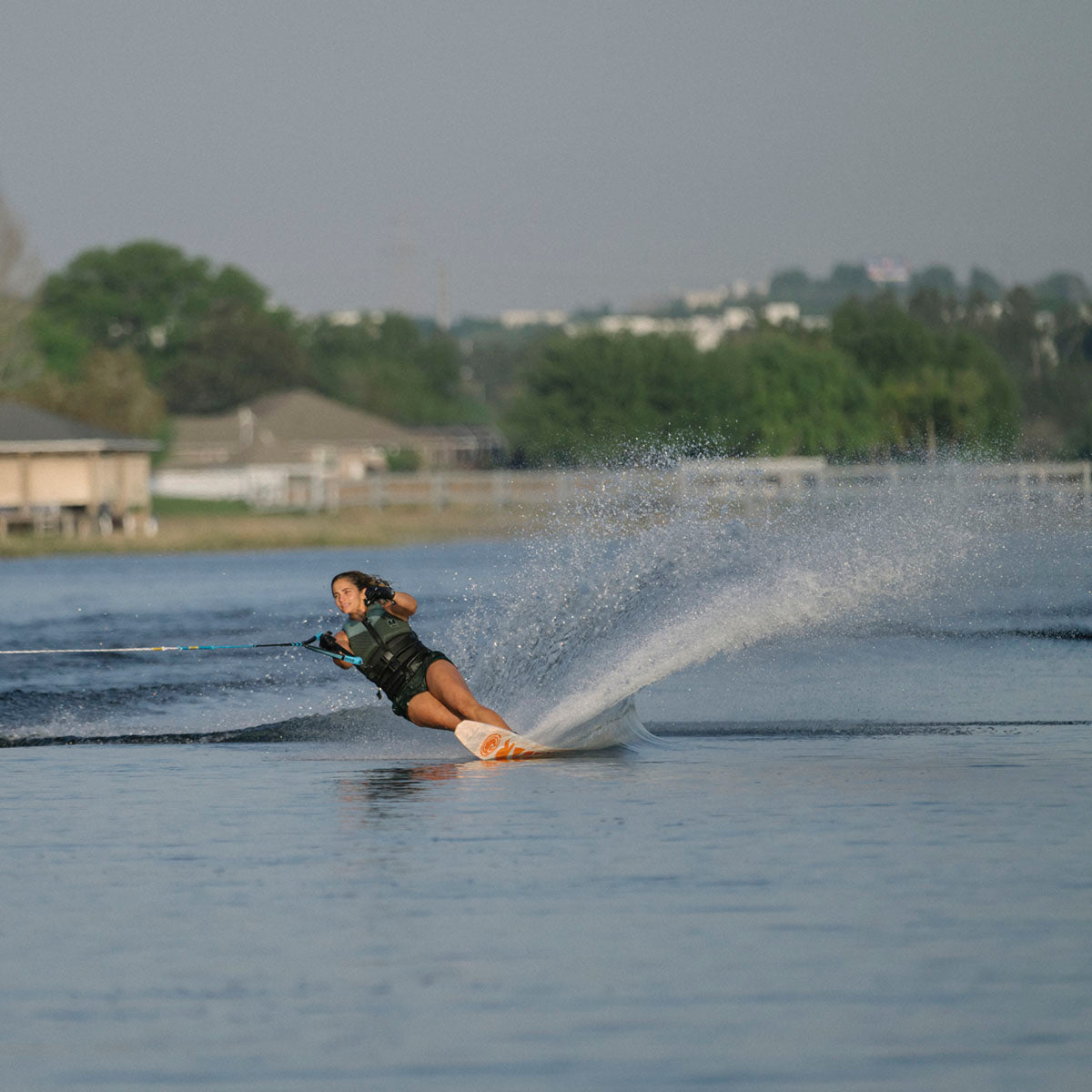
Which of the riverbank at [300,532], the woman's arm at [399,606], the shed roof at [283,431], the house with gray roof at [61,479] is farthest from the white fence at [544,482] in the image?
the woman's arm at [399,606]

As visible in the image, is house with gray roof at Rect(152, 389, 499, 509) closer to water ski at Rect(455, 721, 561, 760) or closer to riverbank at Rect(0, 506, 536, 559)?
riverbank at Rect(0, 506, 536, 559)

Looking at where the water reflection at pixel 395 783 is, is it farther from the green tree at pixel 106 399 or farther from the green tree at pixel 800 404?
the green tree at pixel 106 399

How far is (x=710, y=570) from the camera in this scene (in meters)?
16.6

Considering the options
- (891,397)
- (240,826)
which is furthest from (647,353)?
(240,826)

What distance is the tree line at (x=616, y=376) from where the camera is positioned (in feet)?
235

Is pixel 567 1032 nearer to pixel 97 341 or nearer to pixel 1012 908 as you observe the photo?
pixel 1012 908

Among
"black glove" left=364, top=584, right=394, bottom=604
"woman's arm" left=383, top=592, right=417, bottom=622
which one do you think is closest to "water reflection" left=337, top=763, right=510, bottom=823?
"woman's arm" left=383, top=592, right=417, bottom=622

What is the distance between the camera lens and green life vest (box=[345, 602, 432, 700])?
1255 centimetres

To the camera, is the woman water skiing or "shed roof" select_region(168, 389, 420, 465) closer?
the woman water skiing

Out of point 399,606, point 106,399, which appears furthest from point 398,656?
point 106,399

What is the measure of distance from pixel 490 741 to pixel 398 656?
789 millimetres

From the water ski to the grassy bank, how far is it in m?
37.1

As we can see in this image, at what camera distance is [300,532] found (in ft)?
172

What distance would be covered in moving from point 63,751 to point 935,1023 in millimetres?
9141
